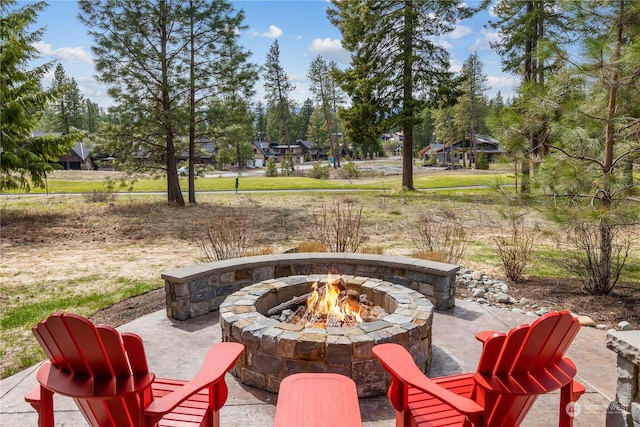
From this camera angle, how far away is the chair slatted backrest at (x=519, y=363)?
190 cm

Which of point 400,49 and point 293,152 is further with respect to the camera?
point 293,152

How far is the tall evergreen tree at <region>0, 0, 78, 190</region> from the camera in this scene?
39.2 feet

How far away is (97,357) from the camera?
1787 mm

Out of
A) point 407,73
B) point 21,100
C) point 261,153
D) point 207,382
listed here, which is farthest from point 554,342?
point 261,153

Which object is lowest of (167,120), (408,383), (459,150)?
(408,383)

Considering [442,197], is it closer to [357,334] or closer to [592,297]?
[592,297]

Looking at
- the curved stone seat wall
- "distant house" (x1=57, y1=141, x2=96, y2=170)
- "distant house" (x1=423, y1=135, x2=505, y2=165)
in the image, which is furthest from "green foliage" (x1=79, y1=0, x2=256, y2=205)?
"distant house" (x1=423, y1=135, x2=505, y2=165)

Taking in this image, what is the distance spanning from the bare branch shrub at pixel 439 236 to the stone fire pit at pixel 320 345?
308 cm

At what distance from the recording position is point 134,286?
627 centimetres

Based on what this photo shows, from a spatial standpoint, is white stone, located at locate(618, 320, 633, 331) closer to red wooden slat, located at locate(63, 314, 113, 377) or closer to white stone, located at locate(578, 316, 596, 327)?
white stone, located at locate(578, 316, 596, 327)

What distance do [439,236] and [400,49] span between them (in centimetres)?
1135

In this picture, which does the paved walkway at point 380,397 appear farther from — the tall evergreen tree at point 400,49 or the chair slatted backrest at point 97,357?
the tall evergreen tree at point 400,49

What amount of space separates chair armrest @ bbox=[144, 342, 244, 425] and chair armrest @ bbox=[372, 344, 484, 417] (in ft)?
2.84

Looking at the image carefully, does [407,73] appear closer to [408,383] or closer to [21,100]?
[21,100]
